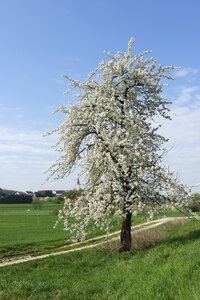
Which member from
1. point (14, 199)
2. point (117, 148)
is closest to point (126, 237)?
point (117, 148)

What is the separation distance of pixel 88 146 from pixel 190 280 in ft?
34.5

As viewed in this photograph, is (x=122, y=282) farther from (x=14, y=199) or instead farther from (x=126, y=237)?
(x=14, y=199)

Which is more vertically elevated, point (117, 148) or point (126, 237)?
point (117, 148)

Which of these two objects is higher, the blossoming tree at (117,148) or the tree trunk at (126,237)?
the blossoming tree at (117,148)

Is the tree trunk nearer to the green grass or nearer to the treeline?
the green grass

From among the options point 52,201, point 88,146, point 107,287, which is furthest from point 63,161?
point 52,201

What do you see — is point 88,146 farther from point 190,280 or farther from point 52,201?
point 52,201

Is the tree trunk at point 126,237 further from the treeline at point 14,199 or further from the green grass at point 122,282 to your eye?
the treeline at point 14,199

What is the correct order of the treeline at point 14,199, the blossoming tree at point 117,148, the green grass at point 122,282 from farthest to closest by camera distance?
the treeline at point 14,199
the blossoming tree at point 117,148
the green grass at point 122,282

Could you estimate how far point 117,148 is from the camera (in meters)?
14.3

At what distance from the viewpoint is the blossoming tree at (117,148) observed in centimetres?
1391

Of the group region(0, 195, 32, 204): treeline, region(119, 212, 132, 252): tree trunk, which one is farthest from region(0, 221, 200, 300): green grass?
region(0, 195, 32, 204): treeline

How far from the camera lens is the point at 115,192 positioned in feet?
46.9

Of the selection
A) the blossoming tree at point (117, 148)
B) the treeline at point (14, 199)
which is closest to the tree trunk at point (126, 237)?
the blossoming tree at point (117, 148)
